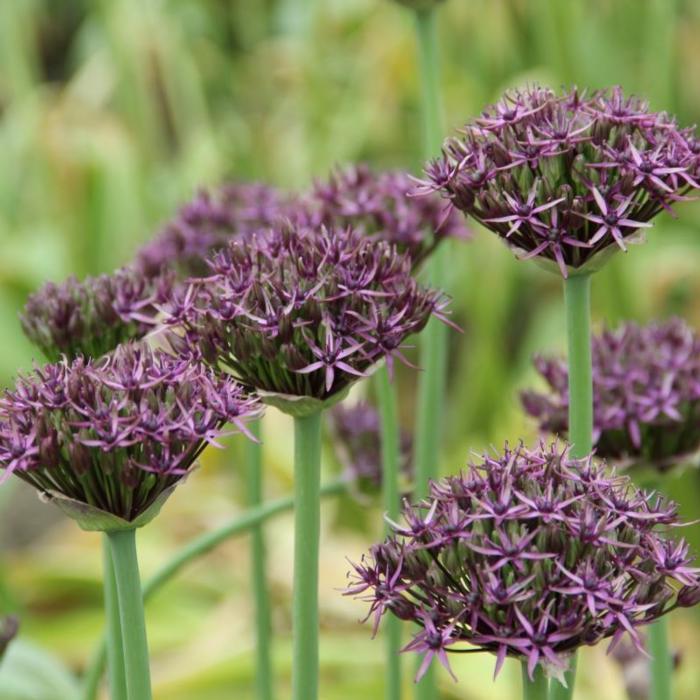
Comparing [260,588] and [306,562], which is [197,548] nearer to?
[260,588]

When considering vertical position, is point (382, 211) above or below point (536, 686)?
above

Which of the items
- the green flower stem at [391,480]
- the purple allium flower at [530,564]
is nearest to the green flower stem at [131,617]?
the purple allium flower at [530,564]

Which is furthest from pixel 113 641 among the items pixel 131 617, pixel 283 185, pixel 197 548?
pixel 283 185

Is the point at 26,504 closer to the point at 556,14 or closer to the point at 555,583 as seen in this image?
the point at 556,14

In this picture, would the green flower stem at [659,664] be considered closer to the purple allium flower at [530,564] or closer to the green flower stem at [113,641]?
the purple allium flower at [530,564]

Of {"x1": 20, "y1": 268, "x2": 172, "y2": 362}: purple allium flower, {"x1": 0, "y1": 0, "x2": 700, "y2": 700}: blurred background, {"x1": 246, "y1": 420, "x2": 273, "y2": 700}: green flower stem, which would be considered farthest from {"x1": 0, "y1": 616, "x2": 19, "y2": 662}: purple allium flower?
{"x1": 0, "y1": 0, "x2": 700, "y2": 700}: blurred background

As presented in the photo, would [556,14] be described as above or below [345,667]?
above

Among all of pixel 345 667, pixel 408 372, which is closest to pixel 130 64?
pixel 408 372
